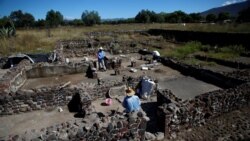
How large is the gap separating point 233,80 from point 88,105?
7434 millimetres

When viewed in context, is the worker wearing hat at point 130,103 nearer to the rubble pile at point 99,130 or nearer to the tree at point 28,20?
the rubble pile at point 99,130

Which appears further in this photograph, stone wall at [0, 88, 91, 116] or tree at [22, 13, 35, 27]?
tree at [22, 13, 35, 27]

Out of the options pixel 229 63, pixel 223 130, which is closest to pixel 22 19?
pixel 229 63

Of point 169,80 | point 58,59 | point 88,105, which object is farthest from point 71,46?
point 88,105

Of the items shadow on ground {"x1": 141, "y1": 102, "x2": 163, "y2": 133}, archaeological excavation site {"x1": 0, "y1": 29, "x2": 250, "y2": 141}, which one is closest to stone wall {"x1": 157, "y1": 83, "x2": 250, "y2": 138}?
archaeological excavation site {"x1": 0, "y1": 29, "x2": 250, "y2": 141}

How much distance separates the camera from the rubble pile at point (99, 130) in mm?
5621

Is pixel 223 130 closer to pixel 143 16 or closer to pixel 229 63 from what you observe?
pixel 229 63

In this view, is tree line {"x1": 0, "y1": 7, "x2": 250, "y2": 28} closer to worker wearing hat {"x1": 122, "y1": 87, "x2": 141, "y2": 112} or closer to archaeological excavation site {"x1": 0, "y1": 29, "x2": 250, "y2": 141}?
archaeological excavation site {"x1": 0, "y1": 29, "x2": 250, "y2": 141}

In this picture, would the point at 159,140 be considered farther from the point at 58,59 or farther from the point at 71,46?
the point at 71,46

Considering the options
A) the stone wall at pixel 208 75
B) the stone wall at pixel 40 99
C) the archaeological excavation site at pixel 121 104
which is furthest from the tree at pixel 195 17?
the stone wall at pixel 40 99

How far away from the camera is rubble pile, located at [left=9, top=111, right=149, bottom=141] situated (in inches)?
221

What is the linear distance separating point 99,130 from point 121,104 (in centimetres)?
397

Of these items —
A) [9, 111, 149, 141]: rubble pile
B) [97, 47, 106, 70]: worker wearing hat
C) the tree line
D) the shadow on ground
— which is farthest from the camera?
the tree line

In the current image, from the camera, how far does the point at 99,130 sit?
19.2ft
